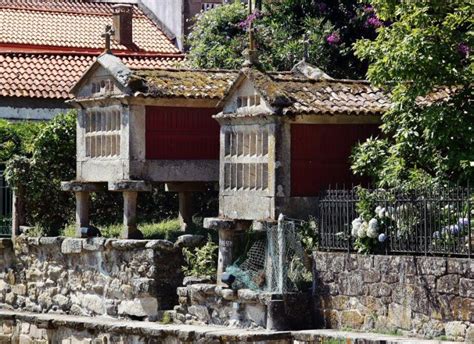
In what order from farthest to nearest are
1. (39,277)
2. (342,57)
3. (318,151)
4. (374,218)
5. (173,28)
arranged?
(173,28) → (342,57) → (39,277) → (318,151) → (374,218)

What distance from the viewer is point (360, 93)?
23531mm

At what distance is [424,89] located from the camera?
2133cm

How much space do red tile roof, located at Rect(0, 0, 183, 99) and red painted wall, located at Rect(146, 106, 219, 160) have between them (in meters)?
10.7

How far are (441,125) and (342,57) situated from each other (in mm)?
Result: 8906

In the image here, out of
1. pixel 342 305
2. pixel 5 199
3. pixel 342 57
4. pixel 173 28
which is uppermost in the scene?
pixel 173 28

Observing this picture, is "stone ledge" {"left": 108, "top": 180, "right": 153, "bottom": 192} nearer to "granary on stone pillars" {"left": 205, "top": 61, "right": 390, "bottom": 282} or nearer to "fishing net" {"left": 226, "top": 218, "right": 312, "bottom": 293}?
"granary on stone pillars" {"left": 205, "top": 61, "right": 390, "bottom": 282}

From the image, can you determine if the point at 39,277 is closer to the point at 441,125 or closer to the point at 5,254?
the point at 5,254

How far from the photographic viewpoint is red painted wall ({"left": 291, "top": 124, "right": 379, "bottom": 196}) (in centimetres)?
2245

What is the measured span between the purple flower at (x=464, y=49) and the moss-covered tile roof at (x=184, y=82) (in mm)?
4117

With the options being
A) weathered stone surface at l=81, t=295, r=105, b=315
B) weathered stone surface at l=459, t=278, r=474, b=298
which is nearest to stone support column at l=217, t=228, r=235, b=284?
weathered stone surface at l=81, t=295, r=105, b=315

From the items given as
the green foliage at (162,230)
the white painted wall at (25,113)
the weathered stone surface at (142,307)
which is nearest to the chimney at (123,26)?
the white painted wall at (25,113)

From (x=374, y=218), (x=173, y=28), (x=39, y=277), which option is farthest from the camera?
(x=173, y=28)

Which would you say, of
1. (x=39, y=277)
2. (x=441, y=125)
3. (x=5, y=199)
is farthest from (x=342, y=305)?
(x=5, y=199)

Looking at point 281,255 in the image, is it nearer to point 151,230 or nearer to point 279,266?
point 279,266
